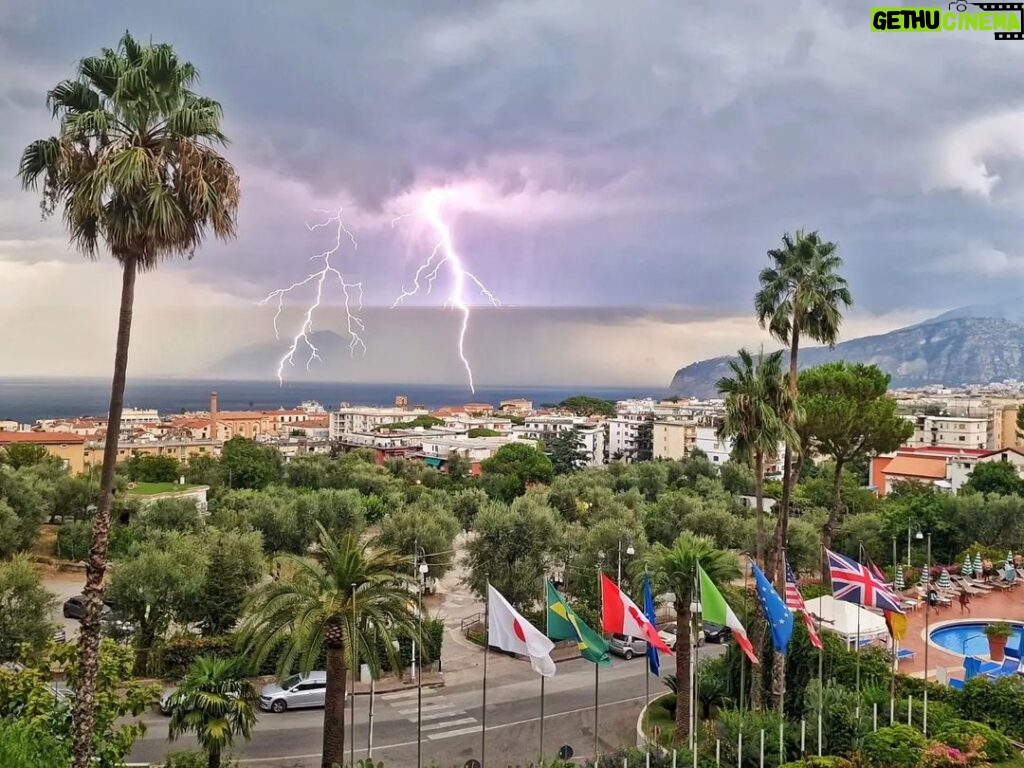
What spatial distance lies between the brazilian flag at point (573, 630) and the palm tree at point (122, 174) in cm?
837

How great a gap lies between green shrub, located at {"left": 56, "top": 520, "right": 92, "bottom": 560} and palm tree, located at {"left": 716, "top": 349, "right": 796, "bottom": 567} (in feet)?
122

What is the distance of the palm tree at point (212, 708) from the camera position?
44.7 feet

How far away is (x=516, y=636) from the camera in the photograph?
1454 centimetres

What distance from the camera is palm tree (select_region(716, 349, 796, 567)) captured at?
751 inches

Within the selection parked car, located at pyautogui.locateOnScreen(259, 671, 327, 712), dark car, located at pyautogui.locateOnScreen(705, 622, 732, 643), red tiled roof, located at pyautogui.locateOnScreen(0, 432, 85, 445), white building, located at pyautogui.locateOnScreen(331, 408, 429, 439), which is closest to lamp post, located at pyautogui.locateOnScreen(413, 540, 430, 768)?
parked car, located at pyautogui.locateOnScreen(259, 671, 327, 712)

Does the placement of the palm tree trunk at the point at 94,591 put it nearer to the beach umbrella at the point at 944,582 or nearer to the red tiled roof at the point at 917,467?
the beach umbrella at the point at 944,582

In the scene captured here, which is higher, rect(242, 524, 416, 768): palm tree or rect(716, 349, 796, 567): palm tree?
rect(716, 349, 796, 567): palm tree

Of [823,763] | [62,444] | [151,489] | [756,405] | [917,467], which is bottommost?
[151,489]

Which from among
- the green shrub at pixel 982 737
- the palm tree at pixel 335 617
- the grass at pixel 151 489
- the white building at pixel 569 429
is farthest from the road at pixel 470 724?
the white building at pixel 569 429

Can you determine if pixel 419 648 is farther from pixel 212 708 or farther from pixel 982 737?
pixel 982 737

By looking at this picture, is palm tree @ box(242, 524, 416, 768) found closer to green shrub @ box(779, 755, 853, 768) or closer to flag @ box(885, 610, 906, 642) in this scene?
green shrub @ box(779, 755, 853, 768)

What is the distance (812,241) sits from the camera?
67.9ft

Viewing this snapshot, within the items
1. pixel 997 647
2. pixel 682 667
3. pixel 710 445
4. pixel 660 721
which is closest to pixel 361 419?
pixel 710 445

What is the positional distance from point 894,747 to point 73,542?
4197 cm
